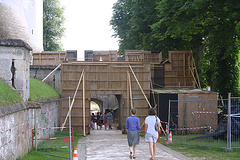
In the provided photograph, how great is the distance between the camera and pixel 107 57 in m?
25.9

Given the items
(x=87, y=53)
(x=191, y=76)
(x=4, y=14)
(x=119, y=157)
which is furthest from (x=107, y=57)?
(x=119, y=157)

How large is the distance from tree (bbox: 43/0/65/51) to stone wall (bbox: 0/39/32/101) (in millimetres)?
35516

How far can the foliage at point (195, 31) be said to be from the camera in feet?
61.7

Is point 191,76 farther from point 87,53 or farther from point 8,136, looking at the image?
point 8,136

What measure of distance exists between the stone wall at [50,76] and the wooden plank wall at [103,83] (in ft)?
1.39

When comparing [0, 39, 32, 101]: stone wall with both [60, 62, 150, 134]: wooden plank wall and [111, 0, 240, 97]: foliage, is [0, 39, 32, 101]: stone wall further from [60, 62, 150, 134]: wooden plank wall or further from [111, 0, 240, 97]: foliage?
[111, 0, 240, 97]: foliage

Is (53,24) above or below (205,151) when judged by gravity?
above

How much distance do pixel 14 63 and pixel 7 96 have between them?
1672 mm

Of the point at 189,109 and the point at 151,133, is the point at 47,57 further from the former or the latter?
the point at 151,133

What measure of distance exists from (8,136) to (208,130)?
11.2 metres

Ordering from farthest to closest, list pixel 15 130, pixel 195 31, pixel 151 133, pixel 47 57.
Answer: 1. pixel 47 57
2. pixel 195 31
3. pixel 151 133
4. pixel 15 130

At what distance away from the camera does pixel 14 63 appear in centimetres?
943

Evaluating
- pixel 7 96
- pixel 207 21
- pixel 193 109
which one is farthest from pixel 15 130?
pixel 207 21

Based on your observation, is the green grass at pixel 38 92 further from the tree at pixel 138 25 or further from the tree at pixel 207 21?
the tree at pixel 138 25
